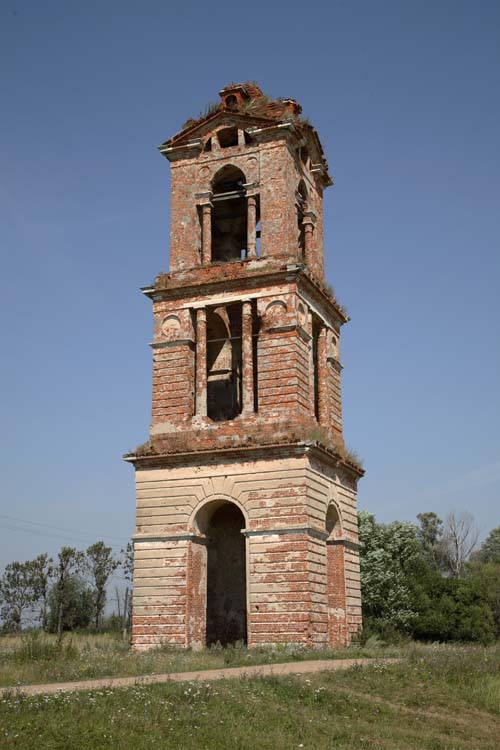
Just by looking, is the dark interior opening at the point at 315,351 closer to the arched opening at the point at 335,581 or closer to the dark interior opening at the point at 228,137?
the arched opening at the point at 335,581

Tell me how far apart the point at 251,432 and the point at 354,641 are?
681 centimetres

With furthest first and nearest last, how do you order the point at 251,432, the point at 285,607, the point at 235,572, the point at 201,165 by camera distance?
the point at 201,165 < the point at 235,572 < the point at 251,432 < the point at 285,607

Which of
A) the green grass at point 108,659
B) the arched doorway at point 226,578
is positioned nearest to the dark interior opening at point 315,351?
the arched doorway at point 226,578

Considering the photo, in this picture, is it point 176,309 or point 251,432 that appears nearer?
point 251,432

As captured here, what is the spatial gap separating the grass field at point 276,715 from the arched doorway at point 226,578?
9.28 metres

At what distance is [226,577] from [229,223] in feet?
37.9

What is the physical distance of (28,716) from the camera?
980 centimetres

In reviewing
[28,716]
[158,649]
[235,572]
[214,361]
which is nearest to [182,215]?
[214,361]

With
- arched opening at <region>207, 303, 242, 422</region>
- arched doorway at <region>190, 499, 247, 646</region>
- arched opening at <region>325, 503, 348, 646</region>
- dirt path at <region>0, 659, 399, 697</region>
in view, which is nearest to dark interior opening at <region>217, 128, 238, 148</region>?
arched opening at <region>207, 303, 242, 422</region>

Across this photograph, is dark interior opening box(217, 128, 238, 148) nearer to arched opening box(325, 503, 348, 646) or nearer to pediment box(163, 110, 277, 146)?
pediment box(163, 110, 277, 146)

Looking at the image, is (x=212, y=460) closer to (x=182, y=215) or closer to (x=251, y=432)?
(x=251, y=432)

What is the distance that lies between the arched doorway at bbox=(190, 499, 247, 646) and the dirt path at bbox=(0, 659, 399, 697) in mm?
6634

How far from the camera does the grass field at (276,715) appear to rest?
377 inches

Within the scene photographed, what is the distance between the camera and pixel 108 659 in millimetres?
16922
